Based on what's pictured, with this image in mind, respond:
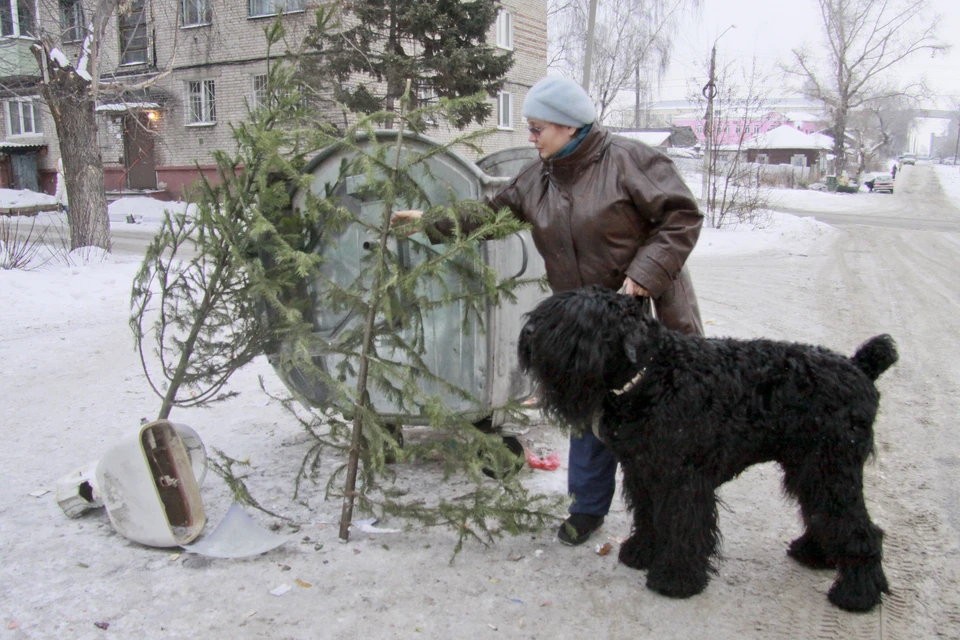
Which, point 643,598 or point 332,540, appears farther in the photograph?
point 332,540

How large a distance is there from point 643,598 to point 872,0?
55.5 meters

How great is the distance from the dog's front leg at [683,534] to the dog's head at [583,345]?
45cm

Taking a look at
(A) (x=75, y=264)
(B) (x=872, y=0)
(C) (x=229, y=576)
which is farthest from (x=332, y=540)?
(B) (x=872, y=0)

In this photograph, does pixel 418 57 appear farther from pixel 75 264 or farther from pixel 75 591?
pixel 75 591

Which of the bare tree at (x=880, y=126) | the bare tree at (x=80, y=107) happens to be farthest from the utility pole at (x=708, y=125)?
the bare tree at (x=880, y=126)

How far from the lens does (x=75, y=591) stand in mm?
2980

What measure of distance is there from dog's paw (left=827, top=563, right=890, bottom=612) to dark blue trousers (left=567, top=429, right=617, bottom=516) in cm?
99

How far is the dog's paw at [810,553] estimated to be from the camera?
10.5 ft

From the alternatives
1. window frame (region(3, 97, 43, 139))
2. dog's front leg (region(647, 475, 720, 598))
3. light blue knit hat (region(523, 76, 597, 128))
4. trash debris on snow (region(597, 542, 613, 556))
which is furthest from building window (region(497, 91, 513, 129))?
dog's front leg (region(647, 475, 720, 598))

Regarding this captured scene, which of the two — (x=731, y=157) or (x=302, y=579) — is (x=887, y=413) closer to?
(x=302, y=579)

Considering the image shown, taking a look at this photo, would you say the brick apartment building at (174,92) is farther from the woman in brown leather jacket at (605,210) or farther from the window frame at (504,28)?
the woman in brown leather jacket at (605,210)

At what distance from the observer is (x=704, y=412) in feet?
9.32

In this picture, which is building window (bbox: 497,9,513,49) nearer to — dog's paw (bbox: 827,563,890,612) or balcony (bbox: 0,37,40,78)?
balcony (bbox: 0,37,40,78)

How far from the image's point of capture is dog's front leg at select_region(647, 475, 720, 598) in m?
2.89
